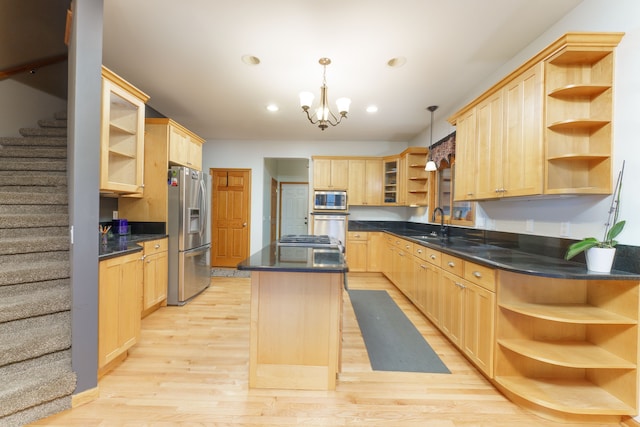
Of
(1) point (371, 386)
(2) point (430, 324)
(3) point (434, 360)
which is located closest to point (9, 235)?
(1) point (371, 386)

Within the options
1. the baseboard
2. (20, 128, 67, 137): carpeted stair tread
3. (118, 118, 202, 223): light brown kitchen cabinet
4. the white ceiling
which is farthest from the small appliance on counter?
the baseboard

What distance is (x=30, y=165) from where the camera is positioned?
2.50 m

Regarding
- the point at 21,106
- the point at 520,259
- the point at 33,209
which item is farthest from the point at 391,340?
the point at 21,106

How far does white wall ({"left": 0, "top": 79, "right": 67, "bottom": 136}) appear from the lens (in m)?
2.72

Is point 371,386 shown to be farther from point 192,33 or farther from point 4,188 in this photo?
point 4,188

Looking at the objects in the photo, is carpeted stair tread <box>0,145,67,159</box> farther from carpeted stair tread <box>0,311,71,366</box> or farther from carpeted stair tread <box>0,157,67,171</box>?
carpeted stair tread <box>0,311,71,366</box>

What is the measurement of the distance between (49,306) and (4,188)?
1571 mm

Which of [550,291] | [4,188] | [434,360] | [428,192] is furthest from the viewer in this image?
[428,192]

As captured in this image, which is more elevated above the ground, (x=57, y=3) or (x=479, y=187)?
(x=57, y=3)

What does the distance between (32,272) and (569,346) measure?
3.68 m

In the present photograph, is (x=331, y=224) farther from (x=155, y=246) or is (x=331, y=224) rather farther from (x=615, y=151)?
(x=615, y=151)

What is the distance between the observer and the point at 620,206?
1616 millimetres

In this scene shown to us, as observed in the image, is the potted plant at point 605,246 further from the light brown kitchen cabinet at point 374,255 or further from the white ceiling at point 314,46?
the light brown kitchen cabinet at point 374,255

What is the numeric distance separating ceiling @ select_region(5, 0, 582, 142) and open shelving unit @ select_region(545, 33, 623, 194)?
0.54 meters
